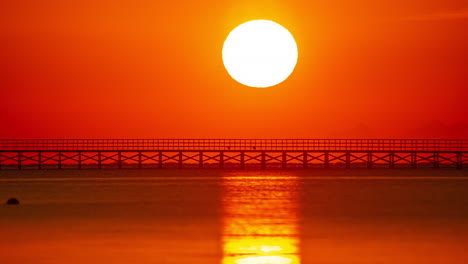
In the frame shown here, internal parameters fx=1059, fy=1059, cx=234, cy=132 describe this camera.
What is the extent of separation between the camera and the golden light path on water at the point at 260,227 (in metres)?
17.9

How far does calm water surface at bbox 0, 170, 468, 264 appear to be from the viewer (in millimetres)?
18359

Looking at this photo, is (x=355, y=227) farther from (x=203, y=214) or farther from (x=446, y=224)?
(x=203, y=214)

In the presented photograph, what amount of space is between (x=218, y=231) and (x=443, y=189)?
2299cm

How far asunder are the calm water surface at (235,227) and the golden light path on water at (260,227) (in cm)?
3

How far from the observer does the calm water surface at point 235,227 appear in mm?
18359

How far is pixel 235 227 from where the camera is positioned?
944 inches

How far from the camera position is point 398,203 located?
1323 inches

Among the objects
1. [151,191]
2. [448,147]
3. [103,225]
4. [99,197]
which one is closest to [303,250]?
[103,225]

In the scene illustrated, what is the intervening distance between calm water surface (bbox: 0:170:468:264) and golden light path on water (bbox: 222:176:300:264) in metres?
0.03

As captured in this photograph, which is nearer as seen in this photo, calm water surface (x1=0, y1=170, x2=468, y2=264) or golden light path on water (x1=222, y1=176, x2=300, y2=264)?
golden light path on water (x1=222, y1=176, x2=300, y2=264)

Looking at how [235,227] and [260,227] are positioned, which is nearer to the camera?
[260,227]

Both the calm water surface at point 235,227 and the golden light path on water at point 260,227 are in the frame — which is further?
the calm water surface at point 235,227

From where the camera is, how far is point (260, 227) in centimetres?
2373

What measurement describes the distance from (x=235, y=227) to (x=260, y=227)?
0.61 metres
